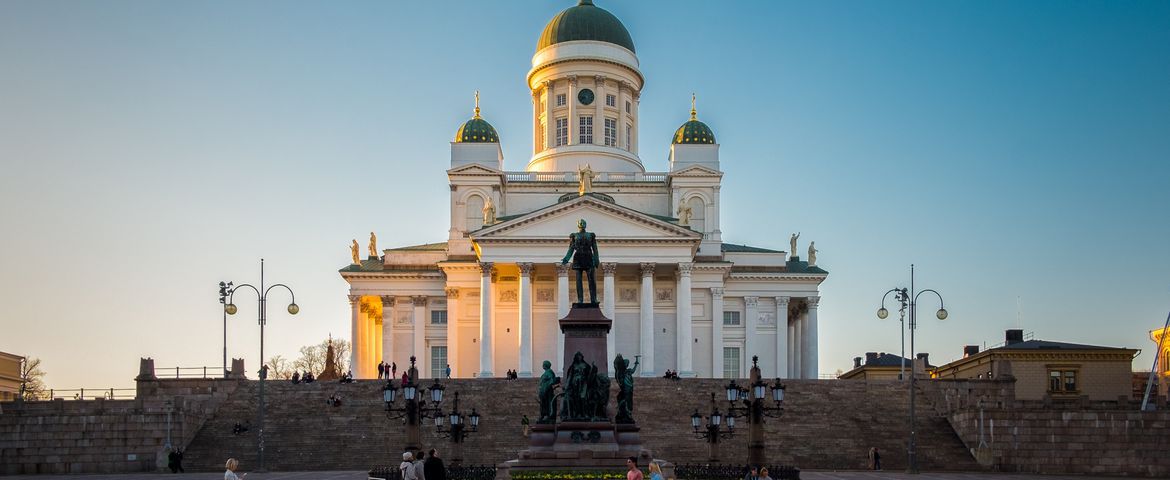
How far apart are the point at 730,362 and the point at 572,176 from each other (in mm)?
15940

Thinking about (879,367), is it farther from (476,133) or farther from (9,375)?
(9,375)

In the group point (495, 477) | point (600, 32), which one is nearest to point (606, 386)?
point (495, 477)

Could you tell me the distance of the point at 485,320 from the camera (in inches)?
2881

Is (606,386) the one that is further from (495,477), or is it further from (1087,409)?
(1087,409)

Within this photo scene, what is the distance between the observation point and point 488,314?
73.3m

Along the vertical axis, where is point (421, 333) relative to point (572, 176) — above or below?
below

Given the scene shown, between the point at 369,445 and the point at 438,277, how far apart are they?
83.3ft

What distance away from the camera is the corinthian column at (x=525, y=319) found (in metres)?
72.7

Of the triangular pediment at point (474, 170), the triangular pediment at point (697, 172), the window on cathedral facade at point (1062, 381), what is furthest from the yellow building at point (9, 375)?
the window on cathedral facade at point (1062, 381)

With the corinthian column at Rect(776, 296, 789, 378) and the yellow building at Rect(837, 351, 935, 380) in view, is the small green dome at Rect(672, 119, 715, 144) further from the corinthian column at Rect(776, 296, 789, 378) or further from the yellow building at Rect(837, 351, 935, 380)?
the yellow building at Rect(837, 351, 935, 380)

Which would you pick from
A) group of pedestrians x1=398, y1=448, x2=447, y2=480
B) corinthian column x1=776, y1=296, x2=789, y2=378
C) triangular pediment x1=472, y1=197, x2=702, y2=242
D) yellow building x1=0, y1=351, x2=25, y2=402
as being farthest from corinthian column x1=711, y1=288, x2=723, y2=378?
group of pedestrians x1=398, y1=448, x2=447, y2=480

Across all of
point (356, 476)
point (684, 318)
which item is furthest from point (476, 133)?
point (356, 476)

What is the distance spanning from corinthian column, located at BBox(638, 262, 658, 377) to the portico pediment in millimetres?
875

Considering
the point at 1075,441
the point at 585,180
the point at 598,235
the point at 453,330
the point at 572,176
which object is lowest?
the point at 1075,441
